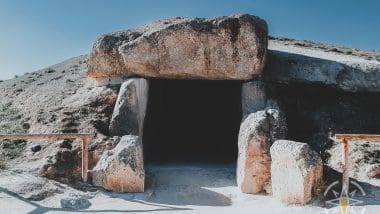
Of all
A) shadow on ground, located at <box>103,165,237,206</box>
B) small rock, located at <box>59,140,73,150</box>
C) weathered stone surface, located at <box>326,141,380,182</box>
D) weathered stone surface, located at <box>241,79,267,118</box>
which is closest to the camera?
shadow on ground, located at <box>103,165,237,206</box>

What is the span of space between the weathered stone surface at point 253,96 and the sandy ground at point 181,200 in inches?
64.1

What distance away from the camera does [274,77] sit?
11352 mm

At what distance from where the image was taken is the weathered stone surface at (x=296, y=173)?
7.62 metres

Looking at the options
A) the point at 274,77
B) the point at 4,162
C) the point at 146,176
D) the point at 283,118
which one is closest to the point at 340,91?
the point at 274,77

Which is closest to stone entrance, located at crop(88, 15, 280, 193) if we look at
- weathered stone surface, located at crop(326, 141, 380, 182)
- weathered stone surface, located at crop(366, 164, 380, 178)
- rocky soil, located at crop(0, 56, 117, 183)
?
rocky soil, located at crop(0, 56, 117, 183)

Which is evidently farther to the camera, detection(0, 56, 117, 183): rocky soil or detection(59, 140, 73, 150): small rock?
detection(59, 140, 73, 150): small rock

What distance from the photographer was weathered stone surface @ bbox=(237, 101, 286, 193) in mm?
9062

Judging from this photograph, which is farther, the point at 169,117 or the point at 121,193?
the point at 169,117

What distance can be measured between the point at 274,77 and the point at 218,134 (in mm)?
4759

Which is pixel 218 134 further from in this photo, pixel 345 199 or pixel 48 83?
pixel 345 199

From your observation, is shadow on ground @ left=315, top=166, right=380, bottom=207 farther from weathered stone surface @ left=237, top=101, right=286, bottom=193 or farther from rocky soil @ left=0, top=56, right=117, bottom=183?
rocky soil @ left=0, top=56, right=117, bottom=183

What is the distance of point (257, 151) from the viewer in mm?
9164

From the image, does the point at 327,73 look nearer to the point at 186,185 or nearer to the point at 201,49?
the point at 201,49

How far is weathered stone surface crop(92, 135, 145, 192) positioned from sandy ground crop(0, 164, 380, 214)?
8.2 inches
